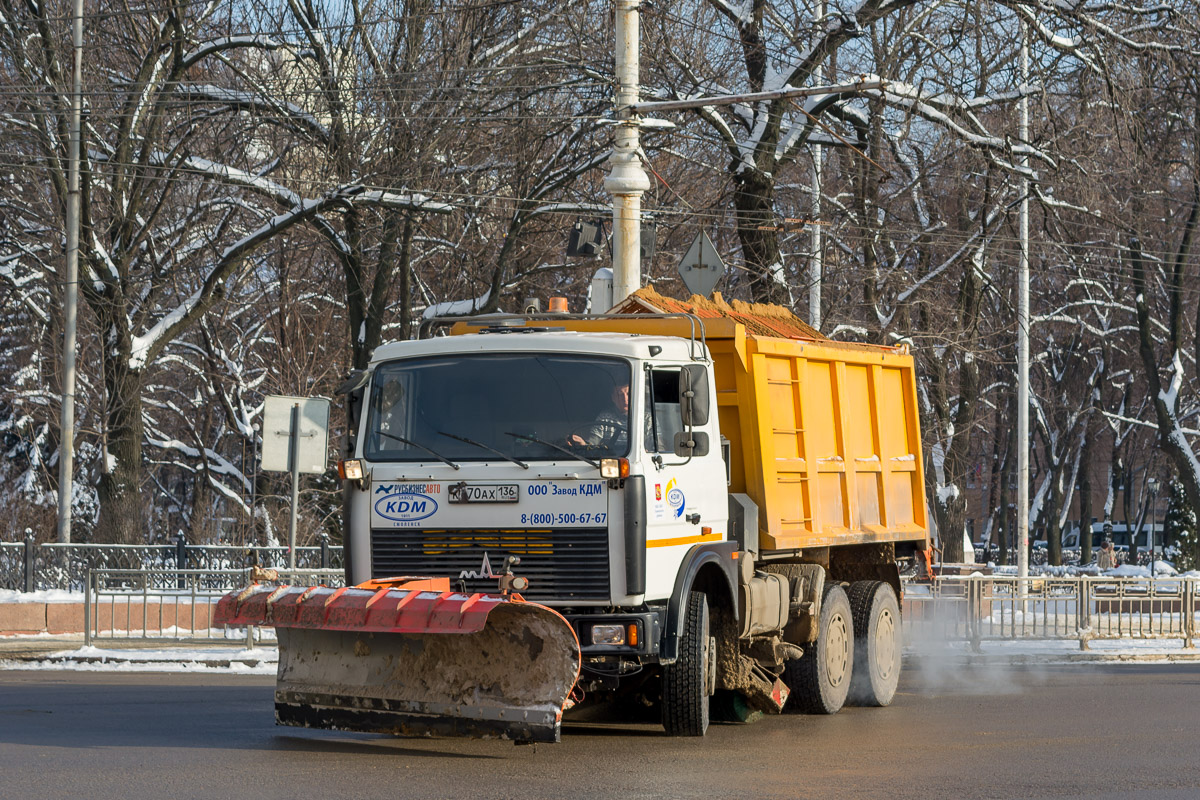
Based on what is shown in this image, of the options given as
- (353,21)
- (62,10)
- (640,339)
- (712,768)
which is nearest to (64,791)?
(712,768)

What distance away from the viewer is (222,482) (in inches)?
1572

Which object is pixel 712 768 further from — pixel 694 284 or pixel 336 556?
pixel 336 556

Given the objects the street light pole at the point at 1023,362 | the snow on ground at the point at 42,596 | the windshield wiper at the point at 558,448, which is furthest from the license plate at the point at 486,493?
the street light pole at the point at 1023,362

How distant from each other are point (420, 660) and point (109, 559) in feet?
50.6

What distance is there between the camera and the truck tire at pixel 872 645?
13898 mm

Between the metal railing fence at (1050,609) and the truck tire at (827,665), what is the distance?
22.9ft

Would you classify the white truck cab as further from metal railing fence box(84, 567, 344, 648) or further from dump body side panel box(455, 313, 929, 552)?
metal railing fence box(84, 567, 344, 648)

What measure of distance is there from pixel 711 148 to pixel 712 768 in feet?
64.8

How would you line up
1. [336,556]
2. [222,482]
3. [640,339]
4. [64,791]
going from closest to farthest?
[64,791] < [640,339] < [336,556] < [222,482]

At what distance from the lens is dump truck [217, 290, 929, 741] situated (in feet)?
31.8

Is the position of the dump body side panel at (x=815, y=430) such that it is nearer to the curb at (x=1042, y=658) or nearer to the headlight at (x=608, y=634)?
the headlight at (x=608, y=634)

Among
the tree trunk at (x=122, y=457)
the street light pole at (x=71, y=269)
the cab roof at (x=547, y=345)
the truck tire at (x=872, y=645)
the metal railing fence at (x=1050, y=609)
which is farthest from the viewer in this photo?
the tree trunk at (x=122, y=457)

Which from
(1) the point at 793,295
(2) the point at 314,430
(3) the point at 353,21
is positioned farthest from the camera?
(1) the point at 793,295

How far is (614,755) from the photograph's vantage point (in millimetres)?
10312
